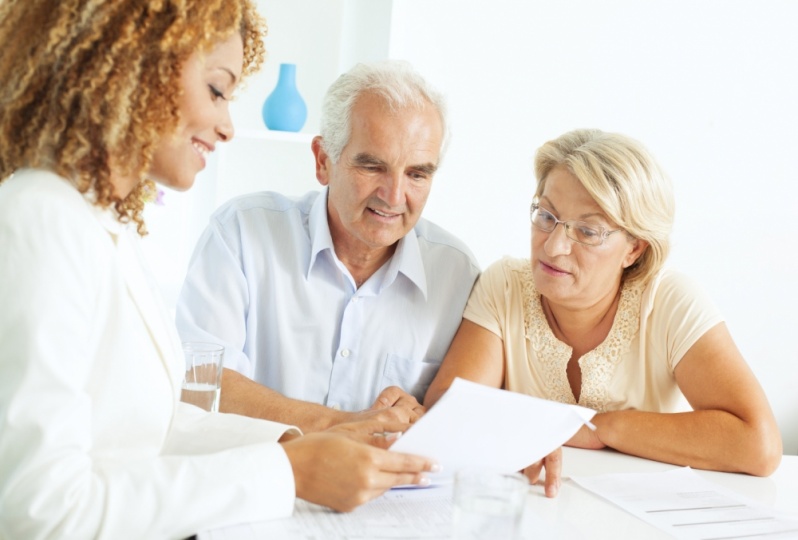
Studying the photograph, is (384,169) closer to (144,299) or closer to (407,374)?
(407,374)

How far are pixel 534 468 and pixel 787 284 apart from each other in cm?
245

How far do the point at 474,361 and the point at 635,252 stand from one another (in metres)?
0.49

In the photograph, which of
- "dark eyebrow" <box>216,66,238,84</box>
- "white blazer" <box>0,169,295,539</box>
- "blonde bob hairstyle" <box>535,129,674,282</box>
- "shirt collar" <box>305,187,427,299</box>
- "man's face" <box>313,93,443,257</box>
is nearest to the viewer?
"white blazer" <box>0,169,295,539</box>

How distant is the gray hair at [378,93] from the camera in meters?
2.22

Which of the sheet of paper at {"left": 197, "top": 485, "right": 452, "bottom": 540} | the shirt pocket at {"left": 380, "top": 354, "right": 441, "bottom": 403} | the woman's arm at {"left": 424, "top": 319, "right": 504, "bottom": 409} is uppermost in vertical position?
the woman's arm at {"left": 424, "top": 319, "right": 504, "bottom": 409}

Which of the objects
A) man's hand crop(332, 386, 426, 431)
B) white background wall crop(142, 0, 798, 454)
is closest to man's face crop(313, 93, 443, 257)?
man's hand crop(332, 386, 426, 431)

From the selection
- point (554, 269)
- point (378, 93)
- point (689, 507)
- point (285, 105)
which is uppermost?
point (285, 105)

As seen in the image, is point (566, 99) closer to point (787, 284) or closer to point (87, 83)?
point (787, 284)

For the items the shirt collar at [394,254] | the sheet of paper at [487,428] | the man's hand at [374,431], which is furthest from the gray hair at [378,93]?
the sheet of paper at [487,428]

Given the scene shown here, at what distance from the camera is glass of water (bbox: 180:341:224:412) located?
5.19ft

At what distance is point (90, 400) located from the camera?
116cm

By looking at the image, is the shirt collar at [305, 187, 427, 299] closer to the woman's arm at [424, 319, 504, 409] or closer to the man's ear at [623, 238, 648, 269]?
the woman's arm at [424, 319, 504, 409]

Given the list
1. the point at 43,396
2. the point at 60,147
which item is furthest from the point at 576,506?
the point at 60,147

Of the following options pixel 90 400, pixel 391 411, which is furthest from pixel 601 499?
pixel 90 400
